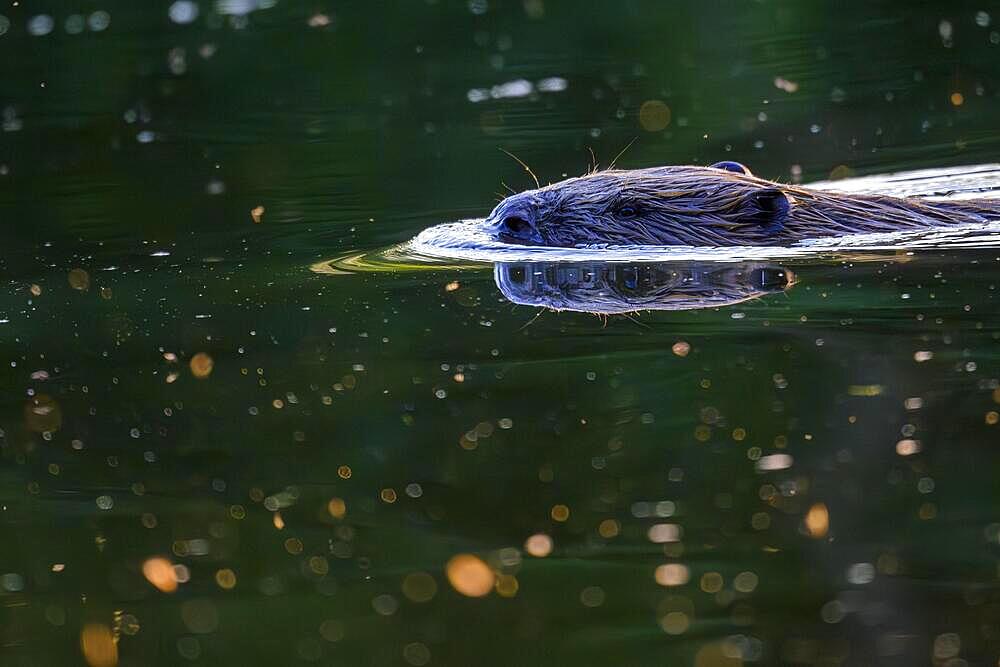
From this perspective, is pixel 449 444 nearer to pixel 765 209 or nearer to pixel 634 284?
pixel 634 284

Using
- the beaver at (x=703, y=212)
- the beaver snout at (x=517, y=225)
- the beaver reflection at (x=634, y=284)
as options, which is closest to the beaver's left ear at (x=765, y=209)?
the beaver at (x=703, y=212)

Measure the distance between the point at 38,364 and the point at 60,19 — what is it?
10.1 meters

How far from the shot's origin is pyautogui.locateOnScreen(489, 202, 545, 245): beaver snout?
6848 mm

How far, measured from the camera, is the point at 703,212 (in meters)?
6.71

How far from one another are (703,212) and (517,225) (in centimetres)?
76

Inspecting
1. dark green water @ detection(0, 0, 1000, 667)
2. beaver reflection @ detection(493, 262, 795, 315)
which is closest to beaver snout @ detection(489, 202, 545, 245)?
beaver reflection @ detection(493, 262, 795, 315)

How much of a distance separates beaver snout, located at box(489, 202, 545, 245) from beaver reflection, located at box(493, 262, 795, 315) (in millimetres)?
330

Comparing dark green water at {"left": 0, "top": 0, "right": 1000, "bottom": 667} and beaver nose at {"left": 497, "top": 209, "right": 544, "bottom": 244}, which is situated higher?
dark green water at {"left": 0, "top": 0, "right": 1000, "bottom": 667}

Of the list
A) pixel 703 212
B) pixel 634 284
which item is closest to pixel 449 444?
pixel 634 284

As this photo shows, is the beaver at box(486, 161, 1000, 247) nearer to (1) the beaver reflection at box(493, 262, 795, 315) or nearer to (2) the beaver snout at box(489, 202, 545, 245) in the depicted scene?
(2) the beaver snout at box(489, 202, 545, 245)

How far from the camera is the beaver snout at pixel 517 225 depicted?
270 inches

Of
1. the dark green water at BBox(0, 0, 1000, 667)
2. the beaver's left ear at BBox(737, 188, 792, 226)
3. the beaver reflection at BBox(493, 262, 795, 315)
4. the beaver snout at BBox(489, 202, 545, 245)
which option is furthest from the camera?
the beaver snout at BBox(489, 202, 545, 245)

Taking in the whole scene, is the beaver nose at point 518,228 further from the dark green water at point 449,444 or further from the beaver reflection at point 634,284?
the dark green water at point 449,444

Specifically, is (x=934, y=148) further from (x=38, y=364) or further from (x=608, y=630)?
(x=608, y=630)
